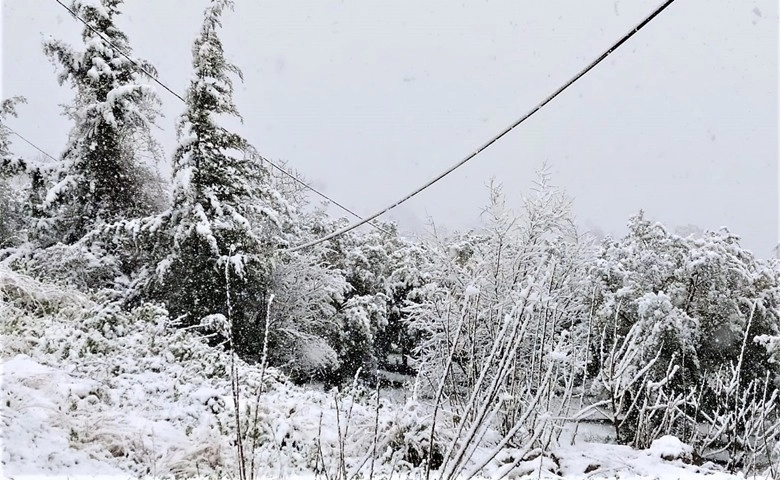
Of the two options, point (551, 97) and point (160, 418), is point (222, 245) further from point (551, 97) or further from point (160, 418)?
point (551, 97)

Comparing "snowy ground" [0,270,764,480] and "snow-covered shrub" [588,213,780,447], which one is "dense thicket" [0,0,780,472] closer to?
"snow-covered shrub" [588,213,780,447]

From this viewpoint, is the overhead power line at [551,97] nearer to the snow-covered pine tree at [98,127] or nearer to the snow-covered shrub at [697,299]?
the snow-covered pine tree at [98,127]

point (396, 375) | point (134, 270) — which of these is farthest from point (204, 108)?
point (396, 375)

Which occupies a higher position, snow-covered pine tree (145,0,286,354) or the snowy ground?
snow-covered pine tree (145,0,286,354)

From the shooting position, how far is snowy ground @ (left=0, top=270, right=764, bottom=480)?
147 inches

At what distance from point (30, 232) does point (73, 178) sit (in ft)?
6.99

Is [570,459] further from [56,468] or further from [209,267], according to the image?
[209,267]

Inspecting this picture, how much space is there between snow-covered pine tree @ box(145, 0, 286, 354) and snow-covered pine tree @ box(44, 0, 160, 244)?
1.60 m

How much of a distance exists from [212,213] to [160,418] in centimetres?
895

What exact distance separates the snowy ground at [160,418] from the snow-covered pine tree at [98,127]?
7.64m

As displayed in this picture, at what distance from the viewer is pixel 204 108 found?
13336mm

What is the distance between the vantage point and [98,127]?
13781 mm

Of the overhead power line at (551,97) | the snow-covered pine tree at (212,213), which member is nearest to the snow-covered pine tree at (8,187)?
the snow-covered pine tree at (212,213)

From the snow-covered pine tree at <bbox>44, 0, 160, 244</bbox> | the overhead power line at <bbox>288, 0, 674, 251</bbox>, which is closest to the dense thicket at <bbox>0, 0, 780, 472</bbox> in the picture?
the snow-covered pine tree at <bbox>44, 0, 160, 244</bbox>
